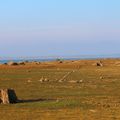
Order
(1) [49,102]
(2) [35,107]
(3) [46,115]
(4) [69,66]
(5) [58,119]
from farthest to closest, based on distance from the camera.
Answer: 1. (4) [69,66]
2. (1) [49,102]
3. (2) [35,107]
4. (3) [46,115]
5. (5) [58,119]

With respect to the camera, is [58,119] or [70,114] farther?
[70,114]

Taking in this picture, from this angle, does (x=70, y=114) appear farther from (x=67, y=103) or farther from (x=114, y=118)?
(x=67, y=103)

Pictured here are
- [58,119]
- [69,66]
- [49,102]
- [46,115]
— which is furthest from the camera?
[69,66]

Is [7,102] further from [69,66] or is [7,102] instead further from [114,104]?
[69,66]

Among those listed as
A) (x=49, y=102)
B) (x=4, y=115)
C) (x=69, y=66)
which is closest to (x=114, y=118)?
(x=4, y=115)

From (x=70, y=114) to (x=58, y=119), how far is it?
1.66 m

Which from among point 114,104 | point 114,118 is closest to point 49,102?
point 114,104

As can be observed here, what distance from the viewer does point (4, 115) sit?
78.4 ft

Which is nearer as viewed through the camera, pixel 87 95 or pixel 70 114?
pixel 70 114

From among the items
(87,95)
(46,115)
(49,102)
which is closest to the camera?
(46,115)

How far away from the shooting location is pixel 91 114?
2367 centimetres

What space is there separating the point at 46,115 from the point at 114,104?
5.42 meters

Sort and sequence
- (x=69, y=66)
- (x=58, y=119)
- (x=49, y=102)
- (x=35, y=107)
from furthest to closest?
1. (x=69, y=66)
2. (x=49, y=102)
3. (x=35, y=107)
4. (x=58, y=119)

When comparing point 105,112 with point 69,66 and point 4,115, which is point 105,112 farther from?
point 69,66
